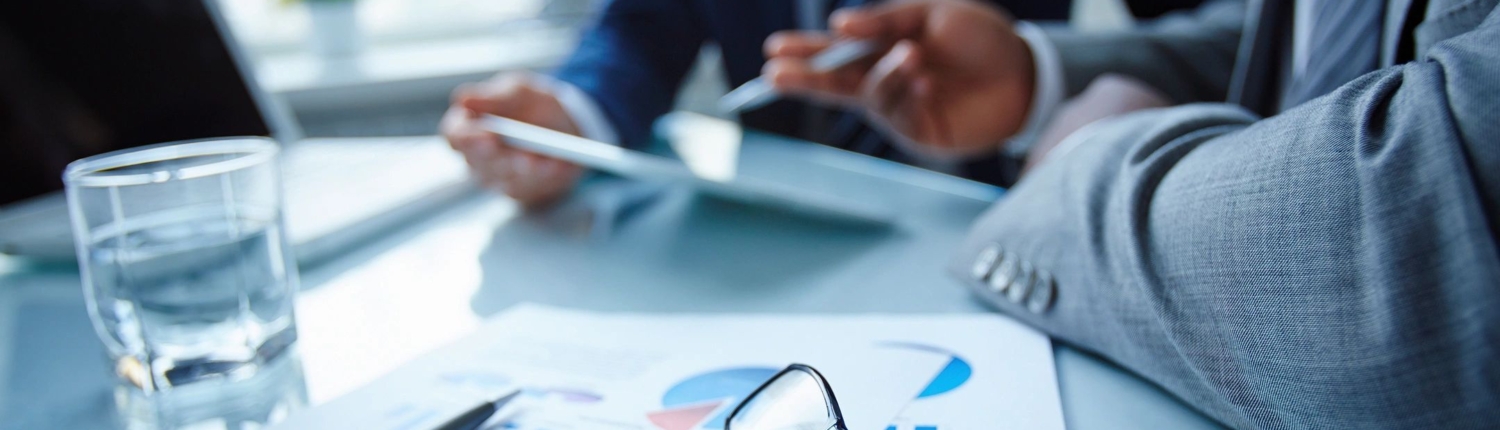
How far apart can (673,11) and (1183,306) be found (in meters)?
0.86

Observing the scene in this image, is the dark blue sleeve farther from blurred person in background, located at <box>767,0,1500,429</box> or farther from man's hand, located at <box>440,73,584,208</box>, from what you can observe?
blurred person in background, located at <box>767,0,1500,429</box>

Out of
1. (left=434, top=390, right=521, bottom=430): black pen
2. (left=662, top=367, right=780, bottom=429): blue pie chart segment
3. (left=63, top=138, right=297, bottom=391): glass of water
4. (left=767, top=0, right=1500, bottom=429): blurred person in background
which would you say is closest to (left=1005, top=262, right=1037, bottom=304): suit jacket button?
(left=767, top=0, right=1500, bottom=429): blurred person in background

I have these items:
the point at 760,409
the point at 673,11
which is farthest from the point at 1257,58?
the point at 673,11

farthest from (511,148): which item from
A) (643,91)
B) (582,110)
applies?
(643,91)

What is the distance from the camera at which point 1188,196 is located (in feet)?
0.96

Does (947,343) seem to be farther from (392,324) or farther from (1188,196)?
(392,324)

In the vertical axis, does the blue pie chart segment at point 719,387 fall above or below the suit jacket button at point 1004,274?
below

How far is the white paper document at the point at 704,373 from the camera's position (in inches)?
11.7

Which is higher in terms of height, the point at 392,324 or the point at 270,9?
the point at 270,9

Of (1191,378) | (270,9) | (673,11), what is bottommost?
(1191,378)

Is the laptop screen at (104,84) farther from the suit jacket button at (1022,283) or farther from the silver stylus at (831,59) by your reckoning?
the suit jacket button at (1022,283)

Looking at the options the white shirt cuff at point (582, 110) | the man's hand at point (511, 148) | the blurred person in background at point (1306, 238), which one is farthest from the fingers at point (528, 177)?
the blurred person in background at point (1306, 238)

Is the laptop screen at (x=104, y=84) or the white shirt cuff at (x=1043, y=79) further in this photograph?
the white shirt cuff at (x=1043, y=79)

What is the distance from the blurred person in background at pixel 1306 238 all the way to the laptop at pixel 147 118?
17.5 inches
